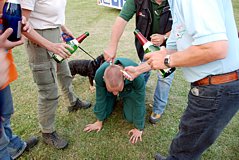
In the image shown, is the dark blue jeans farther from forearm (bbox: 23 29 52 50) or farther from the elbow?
forearm (bbox: 23 29 52 50)

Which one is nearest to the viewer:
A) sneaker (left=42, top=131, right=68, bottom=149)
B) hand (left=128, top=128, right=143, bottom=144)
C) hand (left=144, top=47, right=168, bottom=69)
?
hand (left=144, top=47, right=168, bottom=69)

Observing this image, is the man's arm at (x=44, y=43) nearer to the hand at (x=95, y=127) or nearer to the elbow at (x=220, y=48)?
the hand at (x=95, y=127)

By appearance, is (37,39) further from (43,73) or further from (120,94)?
(120,94)

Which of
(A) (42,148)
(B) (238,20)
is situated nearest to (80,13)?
(B) (238,20)

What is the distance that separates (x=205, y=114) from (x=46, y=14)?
48.8 inches

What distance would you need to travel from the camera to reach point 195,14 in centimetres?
98

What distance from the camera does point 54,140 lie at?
2.09 meters

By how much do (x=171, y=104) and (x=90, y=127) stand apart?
1002 millimetres

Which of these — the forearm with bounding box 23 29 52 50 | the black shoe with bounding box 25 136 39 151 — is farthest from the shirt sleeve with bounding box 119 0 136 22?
the black shoe with bounding box 25 136 39 151

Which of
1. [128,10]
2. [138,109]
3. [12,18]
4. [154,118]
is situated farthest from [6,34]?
[154,118]

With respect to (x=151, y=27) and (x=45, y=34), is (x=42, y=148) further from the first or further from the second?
(x=151, y=27)

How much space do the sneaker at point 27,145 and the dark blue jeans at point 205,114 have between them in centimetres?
132

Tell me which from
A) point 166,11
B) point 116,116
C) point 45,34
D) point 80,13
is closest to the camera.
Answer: point 45,34

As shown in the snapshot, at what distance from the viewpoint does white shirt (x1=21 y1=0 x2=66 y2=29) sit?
1.57m
